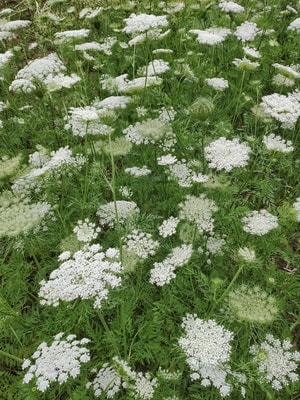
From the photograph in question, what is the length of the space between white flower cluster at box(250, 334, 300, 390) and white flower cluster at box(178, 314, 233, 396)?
38 cm

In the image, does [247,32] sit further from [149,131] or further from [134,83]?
[149,131]

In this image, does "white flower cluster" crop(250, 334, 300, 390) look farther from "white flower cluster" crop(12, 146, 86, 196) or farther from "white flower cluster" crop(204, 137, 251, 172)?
"white flower cluster" crop(12, 146, 86, 196)

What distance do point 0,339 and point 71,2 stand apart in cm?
773

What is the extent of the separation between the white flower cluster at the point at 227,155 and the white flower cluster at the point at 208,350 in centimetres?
161

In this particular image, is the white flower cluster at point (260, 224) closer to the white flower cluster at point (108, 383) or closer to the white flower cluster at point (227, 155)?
the white flower cluster at point (227, 155)

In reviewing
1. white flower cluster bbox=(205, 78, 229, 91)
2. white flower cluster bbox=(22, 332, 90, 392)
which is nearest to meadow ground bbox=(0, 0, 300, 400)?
white flower cluster bbox=(22, 332, 90, 392)

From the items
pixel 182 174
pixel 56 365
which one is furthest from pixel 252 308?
pixel 182 174

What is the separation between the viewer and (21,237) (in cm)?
421

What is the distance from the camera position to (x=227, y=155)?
417 cm

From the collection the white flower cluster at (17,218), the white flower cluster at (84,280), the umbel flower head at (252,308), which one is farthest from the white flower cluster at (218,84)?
the white flower cluster at (84,280)

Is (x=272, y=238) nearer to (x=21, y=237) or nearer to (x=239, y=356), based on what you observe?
(x=239, y=356)

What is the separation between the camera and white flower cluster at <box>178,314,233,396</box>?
312 cm

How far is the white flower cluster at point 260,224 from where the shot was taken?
3.81 meters

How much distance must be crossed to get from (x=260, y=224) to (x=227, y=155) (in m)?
0.82
